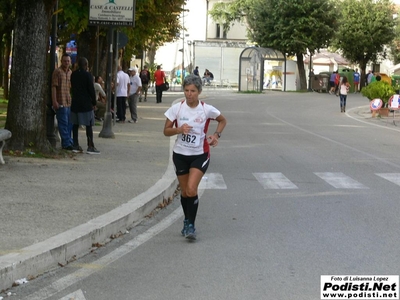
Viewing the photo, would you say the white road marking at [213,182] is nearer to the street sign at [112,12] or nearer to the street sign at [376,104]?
the street sign at [112,12]

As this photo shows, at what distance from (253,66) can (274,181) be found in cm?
5114

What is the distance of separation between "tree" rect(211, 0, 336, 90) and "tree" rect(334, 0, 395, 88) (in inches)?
156

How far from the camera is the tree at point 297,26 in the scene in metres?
69.3

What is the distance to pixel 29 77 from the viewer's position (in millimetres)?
15023

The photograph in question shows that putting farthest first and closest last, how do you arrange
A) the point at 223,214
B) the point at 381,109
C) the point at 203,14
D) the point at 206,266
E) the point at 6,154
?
the point at 203,14
the point at 381,109
the point at 6,154
the point at 223,214
the point at 206,266

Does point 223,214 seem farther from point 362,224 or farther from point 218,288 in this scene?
point 218,288

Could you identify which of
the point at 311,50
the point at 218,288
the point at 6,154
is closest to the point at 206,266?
the point at 218,288

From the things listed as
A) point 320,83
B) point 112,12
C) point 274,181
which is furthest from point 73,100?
point 320,83

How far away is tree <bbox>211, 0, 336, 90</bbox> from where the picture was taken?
227ft

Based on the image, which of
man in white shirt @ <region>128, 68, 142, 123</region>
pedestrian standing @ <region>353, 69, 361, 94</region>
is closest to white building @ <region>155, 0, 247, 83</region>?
pedestrian standing @ <region>353, 69, 361, 94</region>

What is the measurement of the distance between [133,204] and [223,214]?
121 cm

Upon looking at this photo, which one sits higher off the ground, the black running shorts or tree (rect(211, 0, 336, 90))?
tree (rect(211, 0, 336, 90))

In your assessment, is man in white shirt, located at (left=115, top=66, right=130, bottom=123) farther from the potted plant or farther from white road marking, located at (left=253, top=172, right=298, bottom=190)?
the potted plant

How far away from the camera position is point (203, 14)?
107 m
